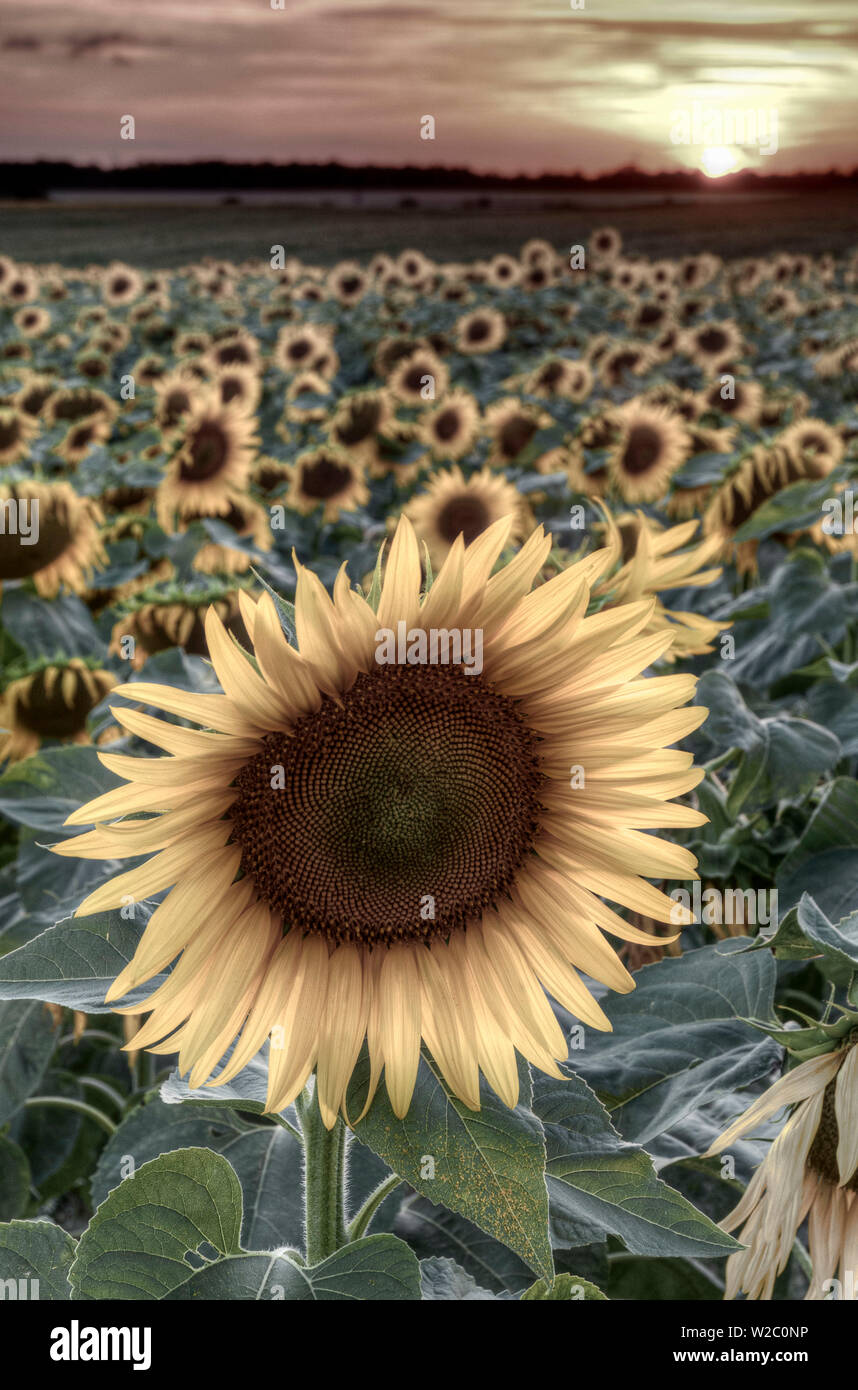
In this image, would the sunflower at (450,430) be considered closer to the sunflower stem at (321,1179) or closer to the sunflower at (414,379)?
the sunflower at (414,379)

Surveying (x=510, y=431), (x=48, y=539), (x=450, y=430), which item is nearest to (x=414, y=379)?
(x=450, y=430)

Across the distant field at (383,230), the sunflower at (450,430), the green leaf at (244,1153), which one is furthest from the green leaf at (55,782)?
the distant field at (383,230)

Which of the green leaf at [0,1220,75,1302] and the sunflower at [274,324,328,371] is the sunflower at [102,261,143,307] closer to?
the sunflower at [274,324,328,371]

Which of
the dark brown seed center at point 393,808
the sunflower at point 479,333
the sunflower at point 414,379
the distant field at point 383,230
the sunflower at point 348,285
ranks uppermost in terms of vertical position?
the distant field at point 383,230

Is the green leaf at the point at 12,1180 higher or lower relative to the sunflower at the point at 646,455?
lower

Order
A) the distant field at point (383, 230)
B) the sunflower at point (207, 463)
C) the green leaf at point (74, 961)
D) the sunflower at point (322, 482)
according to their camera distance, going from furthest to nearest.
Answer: the distant field at point (383, 230) < the sunflower at point (322, 482) < the sunflower at point (207, 463) < the green leaf at point (74, 961)

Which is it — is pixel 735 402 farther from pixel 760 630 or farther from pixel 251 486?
pixel 760 630

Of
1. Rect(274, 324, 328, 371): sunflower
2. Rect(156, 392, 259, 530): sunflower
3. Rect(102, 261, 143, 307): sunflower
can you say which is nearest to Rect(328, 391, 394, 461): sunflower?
Rect(156, 392, 259, 530): sunflower

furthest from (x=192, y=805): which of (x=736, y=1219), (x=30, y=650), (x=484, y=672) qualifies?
(x=30, y=650)
